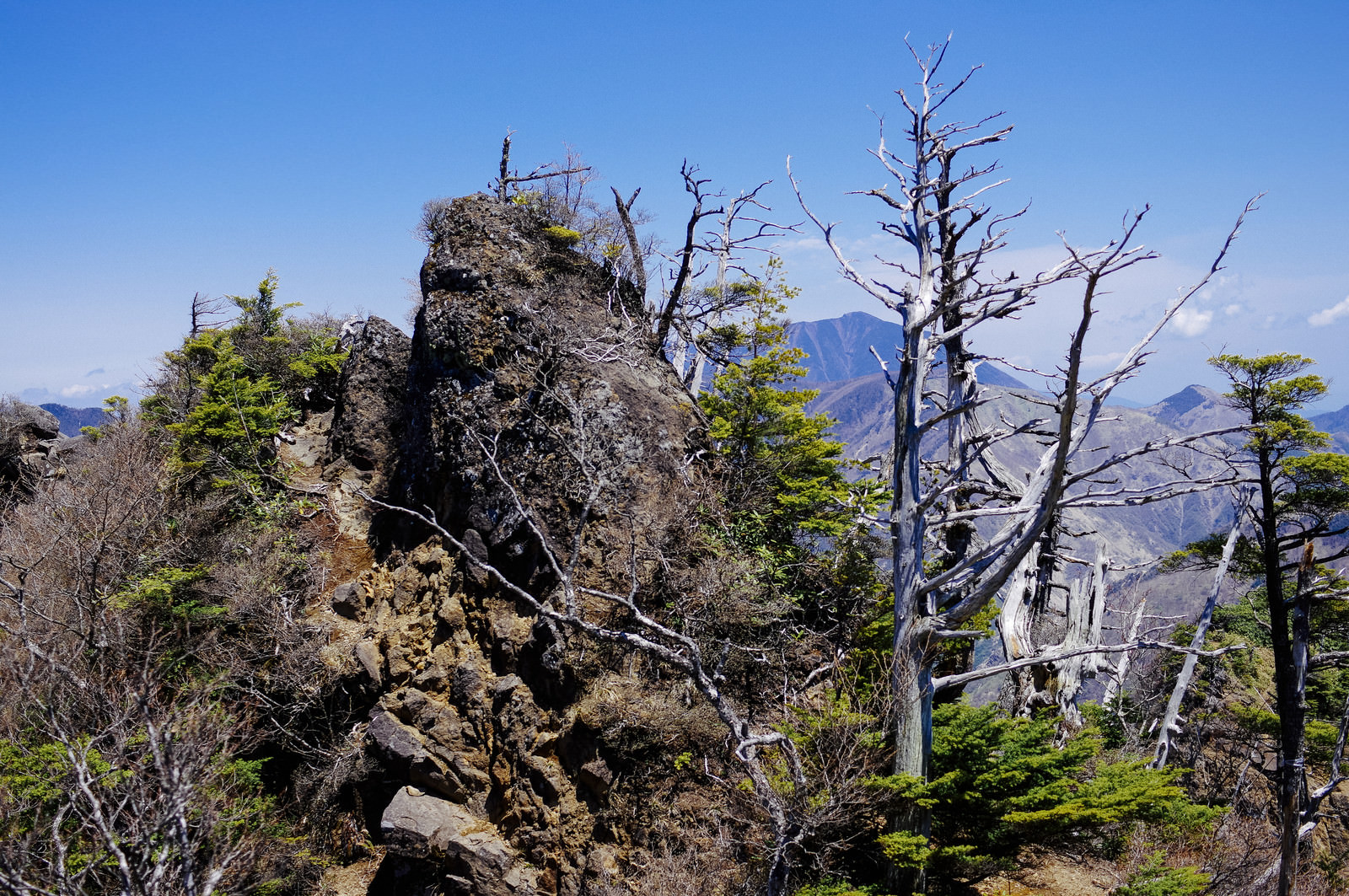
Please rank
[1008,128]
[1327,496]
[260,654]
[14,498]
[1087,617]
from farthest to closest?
1. [14,498]
2. [260,654]
3. [1087,617]
4. [1327,496]
5. [1008,128]

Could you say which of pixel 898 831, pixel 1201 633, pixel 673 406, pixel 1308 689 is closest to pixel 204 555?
pixel 673 406

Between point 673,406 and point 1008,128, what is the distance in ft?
28.7

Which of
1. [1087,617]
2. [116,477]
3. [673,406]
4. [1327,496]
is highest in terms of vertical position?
[673,406]

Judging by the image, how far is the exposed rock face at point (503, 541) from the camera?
502 inches

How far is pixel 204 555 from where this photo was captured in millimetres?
18000

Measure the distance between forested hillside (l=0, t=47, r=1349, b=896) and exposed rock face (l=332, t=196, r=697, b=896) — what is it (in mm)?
78

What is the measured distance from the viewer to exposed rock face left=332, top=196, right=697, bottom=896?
41.8ft

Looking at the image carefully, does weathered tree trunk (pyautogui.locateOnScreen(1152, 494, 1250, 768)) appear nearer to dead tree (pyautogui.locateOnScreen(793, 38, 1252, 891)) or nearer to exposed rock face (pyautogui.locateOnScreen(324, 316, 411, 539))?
dead tree (pyautogui.locateOnScreen(793, 38, 1252, 891))

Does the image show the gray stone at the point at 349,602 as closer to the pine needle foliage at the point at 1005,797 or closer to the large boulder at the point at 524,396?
the large boulder at the point at 524,396

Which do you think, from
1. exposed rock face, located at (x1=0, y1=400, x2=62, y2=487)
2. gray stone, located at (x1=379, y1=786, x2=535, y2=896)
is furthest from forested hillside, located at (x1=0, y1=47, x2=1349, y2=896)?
exposed rock face, located at (x1=0, y1=400, x2=62, y2=487)

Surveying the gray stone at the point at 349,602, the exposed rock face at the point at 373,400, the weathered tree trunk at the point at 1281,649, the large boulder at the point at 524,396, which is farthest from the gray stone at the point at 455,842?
the weathered tree trunk at the point at 1281,649

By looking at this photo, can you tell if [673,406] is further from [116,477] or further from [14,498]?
[14,498]

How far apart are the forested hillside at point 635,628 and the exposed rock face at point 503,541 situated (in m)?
0.08

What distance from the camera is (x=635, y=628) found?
13508 millimetres
